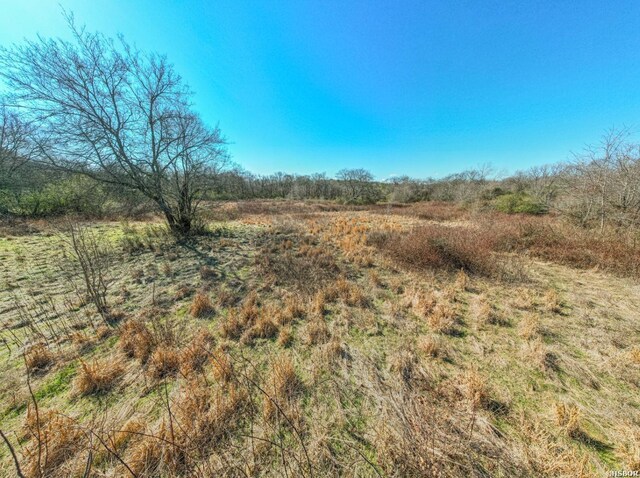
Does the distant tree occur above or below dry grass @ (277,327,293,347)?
above

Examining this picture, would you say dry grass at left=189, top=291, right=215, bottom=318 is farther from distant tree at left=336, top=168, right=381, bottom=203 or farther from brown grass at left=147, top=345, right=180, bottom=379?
distant tree at left=336, top=168, right=381, bottom=203

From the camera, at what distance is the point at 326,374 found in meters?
2.72

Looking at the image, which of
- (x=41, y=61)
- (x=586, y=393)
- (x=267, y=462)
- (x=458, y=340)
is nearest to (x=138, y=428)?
(x=267, y=462)

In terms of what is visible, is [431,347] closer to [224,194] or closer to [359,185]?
[224,194]

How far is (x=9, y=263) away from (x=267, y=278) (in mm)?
8258

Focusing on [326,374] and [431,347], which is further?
[431,347]

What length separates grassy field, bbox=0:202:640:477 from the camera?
181cm

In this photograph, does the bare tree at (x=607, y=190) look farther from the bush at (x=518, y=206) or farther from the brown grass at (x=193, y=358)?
the brown grass at (x=193, y=358)

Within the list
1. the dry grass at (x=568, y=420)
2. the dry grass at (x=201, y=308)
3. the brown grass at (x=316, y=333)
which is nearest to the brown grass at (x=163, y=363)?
the dry grass at (x=201, y=308)

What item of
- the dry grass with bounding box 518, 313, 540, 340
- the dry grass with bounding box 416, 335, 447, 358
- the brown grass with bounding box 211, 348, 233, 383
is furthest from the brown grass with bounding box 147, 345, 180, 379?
the dry grass with bounding box 518, 313, 540, 340

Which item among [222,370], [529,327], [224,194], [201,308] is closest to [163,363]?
[222,370]

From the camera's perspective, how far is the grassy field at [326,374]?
181 cm

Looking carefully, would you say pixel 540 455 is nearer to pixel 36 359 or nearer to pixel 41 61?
pixel 36 359

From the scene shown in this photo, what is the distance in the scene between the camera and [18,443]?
6.33 feet
